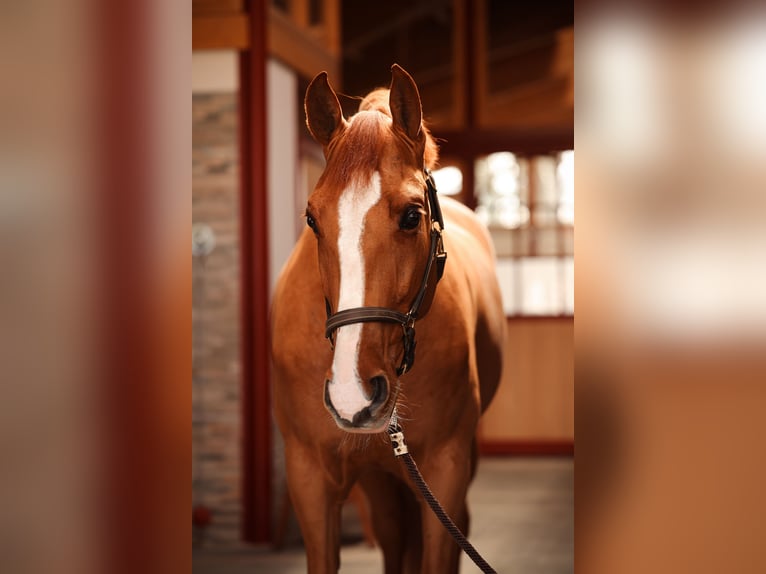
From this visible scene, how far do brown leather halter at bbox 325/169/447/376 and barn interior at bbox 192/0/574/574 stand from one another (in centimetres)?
153

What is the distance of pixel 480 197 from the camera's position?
7.28 metres

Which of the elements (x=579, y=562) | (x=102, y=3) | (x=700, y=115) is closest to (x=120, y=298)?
(x=102, y=3)

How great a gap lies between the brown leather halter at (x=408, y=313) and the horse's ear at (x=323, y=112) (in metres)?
0.25

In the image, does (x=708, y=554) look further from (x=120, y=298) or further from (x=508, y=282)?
(x=508, y=282)

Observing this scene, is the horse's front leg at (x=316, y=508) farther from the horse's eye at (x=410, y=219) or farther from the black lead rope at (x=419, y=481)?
the horse's eye at (x=410, y=219)

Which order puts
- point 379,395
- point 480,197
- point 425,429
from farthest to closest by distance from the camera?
point 480,197 < point 425,429 < point 379,395

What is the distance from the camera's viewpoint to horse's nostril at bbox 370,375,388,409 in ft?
5.91

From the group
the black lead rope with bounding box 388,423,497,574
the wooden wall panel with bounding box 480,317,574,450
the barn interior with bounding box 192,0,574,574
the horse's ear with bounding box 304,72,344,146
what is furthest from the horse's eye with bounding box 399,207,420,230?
the wooden wall panel with bounding box 480,317,574,450

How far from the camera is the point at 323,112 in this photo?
6.82 ft

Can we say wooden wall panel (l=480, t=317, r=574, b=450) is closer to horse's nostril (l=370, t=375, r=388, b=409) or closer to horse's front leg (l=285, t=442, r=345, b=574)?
horse's front leg (l=285, t=442, r=345, b=574)

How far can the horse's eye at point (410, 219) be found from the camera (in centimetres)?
193

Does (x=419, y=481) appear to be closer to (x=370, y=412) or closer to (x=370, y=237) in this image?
(x=370, y=412)

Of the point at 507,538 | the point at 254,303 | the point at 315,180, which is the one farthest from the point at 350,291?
the point at 315,180

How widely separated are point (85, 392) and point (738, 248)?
943 millimetres
